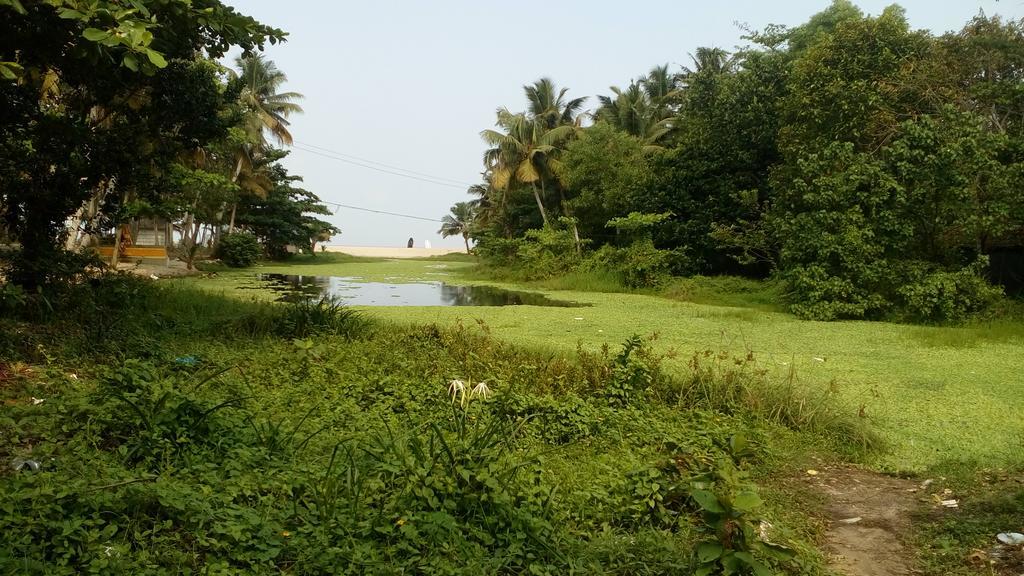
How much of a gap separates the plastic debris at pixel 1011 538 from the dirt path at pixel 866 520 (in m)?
0.32

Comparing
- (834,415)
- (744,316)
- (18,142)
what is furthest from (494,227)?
(834,415)

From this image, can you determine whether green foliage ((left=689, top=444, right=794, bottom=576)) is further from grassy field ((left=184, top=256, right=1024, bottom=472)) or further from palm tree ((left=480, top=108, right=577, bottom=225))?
palm tree ((left=480, top=108, right=577, bottom=225))

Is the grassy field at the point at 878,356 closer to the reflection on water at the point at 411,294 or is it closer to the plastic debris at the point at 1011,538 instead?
the plastic debris at the point at 1011,538

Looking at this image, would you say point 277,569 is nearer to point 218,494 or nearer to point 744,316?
point 218,494

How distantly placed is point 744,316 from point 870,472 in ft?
19.7

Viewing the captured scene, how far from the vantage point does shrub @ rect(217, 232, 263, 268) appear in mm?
22797

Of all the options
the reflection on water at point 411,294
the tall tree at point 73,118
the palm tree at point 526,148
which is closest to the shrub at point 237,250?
the reflection on water at point 411,294

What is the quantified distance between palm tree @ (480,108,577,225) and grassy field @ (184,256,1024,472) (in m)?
11.7

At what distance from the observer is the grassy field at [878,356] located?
3.92 metres

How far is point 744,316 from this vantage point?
9352 mm

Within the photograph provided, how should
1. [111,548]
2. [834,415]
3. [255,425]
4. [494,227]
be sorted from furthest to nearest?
1. [494,227]
2. [834,415]
3. [255,425]
4. [111,548]

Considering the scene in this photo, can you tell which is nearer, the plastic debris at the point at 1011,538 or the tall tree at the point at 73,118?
the plastic debris at the point at 1011,538

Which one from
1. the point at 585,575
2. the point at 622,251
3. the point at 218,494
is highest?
the point at 622,251

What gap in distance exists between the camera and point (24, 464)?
2.49 m
